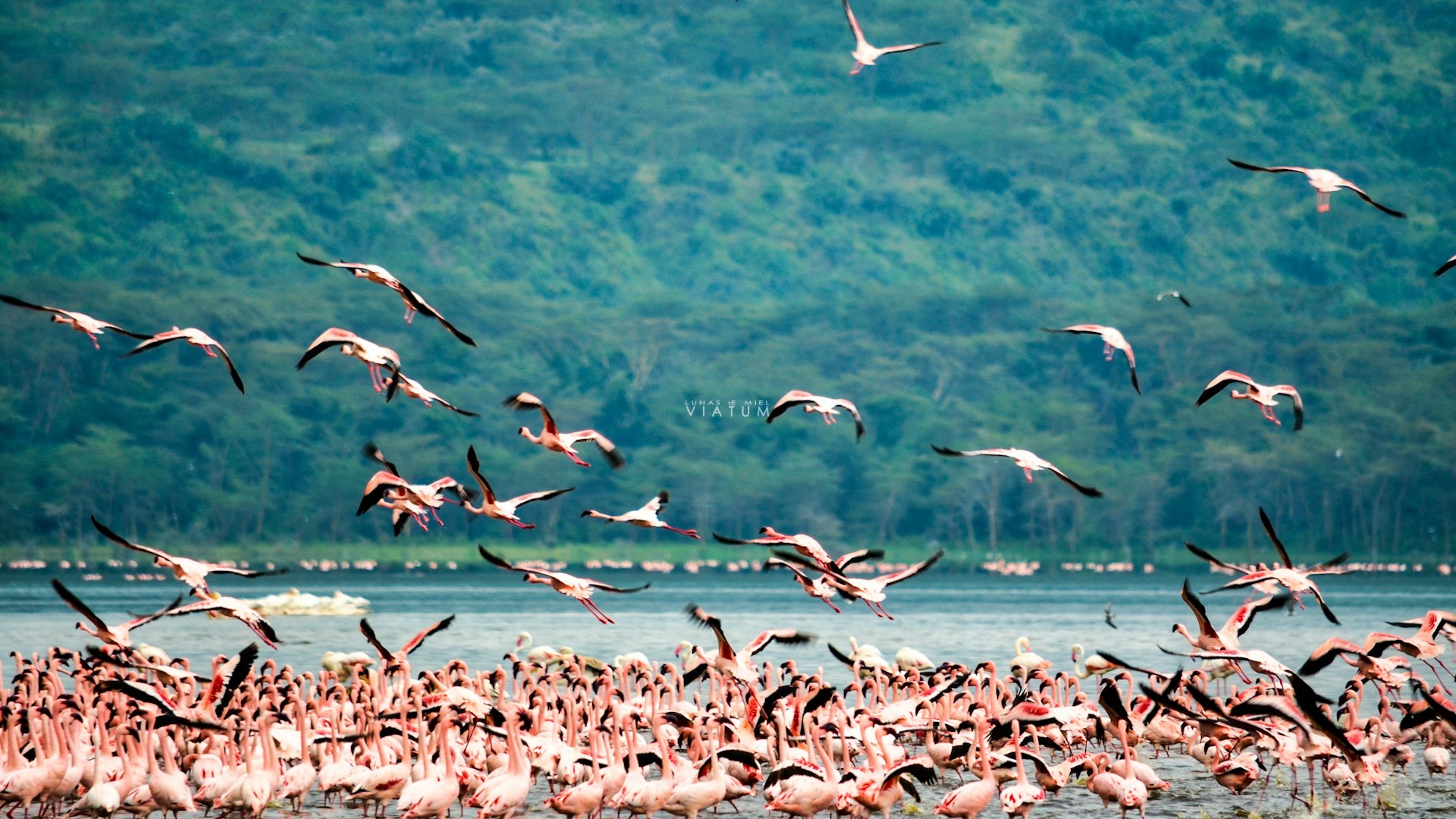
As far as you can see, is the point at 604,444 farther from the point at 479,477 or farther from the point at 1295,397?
the point at 1295,397

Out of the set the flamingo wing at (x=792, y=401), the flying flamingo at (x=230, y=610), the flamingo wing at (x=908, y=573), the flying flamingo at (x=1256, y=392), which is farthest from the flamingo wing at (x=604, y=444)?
the flying flamingo at (x=1256, y=392)

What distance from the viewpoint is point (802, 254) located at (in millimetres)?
168000

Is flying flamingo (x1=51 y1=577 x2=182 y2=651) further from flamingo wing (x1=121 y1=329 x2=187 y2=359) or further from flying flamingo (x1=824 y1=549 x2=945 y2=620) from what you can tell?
flying flamingo (x1=824 y1=549 x2=945 y2=620)

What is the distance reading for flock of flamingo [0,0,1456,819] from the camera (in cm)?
1427

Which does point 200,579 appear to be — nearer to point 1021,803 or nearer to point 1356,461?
point 1021,803

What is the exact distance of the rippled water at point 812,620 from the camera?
1955 cm

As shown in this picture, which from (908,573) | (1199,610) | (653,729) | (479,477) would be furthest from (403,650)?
(1199,610)

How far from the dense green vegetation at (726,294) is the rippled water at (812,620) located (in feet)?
27.4

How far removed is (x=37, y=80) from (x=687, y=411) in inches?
3703

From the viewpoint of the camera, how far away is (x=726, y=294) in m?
164

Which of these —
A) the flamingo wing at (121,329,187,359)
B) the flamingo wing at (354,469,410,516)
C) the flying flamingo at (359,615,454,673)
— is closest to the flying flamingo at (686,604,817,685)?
the flying flamingo at (359,615,454,673)

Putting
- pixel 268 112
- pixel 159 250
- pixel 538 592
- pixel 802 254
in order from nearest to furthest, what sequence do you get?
pixel 538 592
pixel 159 250
pixel 802 254
pixel 268 112

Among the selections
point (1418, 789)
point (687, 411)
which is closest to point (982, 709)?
point (1418, 789)

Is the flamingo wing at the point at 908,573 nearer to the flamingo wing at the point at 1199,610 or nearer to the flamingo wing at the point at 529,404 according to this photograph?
the flamingo wing at the point at 1199,610
